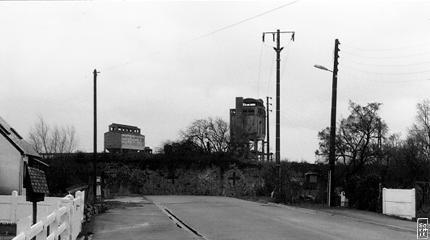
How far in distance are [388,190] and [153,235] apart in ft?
45.2

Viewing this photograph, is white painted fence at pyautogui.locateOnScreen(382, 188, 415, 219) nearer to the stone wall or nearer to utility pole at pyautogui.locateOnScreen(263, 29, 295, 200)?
utility pole at pyautogui.locateOnScreen(263, 29, 295, 200)

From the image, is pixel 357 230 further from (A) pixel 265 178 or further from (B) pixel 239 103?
(B) pixel 239 103

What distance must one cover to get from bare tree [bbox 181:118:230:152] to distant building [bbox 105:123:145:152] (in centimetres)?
886

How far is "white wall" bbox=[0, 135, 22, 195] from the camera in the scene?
31438 millimetres

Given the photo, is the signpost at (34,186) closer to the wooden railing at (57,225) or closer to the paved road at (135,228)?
the wooden railing at (57,225)

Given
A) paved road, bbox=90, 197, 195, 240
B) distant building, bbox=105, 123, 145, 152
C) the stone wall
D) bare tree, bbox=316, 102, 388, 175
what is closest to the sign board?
paved road, bbox=90, 197, 195, 240

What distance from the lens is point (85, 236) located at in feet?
52.0

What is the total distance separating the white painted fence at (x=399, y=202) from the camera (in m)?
24.1

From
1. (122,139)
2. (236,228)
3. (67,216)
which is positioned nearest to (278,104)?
(236,228)

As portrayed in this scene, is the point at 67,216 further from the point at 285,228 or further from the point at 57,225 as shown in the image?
the point at 285,228

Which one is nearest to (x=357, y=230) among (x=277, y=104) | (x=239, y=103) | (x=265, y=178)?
(x=277, y=104)

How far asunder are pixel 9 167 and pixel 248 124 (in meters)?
42.1

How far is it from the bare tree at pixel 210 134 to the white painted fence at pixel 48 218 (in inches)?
2071

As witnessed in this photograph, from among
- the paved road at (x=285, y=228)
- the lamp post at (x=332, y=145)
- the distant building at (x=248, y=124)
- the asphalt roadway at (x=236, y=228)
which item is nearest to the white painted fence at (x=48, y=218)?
the asphalt roadway at (x=236, y=228)
